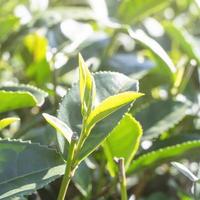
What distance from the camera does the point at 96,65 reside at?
0.99 metres

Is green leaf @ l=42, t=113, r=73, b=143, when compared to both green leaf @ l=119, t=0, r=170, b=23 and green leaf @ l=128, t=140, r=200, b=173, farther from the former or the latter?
green leaf @ l=119, t=0, r=170, b=23

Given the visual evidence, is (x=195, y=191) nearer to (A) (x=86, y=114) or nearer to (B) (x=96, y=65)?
(A) (x=86, y=114)

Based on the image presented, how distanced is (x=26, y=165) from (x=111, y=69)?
1.29ft

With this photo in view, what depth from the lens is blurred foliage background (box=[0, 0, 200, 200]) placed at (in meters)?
0.83

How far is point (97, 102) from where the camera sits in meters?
0.70

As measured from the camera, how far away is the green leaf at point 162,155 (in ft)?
2.51

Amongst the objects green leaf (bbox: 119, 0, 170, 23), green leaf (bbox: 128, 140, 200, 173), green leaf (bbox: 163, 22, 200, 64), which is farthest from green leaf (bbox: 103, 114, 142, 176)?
green leaf (bbox: 119, 0, 170, 23)

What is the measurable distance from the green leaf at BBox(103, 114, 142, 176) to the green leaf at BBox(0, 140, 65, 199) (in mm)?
99

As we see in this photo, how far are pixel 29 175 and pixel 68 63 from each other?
14.5 inches

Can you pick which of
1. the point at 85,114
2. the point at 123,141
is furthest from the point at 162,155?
the point at 85,114

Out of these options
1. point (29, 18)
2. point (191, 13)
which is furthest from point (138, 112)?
point (191, 13)

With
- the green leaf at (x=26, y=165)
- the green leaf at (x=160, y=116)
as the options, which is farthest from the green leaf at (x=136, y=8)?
the green leaf at (x=26, y=165)

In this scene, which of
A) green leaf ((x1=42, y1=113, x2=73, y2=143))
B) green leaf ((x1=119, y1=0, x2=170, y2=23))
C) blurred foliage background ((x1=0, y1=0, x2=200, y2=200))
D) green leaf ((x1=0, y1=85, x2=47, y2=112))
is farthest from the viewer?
green leaf ((x1=119, y1=0, x2=170, y2=23))

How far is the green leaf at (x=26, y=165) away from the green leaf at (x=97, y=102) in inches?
0.8
